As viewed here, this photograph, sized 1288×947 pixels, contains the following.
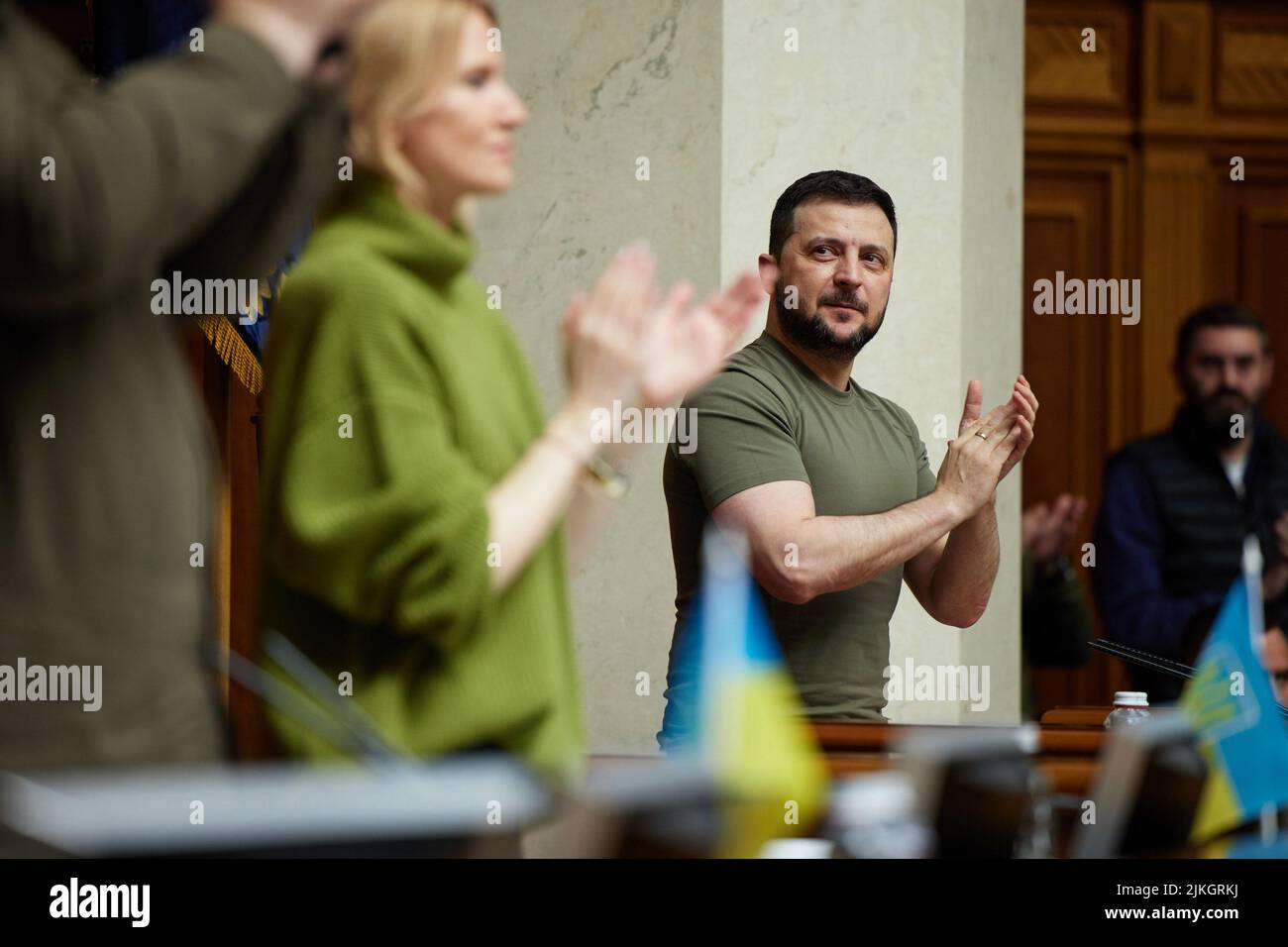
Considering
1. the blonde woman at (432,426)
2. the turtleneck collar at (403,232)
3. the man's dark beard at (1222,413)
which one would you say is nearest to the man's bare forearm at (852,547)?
the blonde woman at (432,426)

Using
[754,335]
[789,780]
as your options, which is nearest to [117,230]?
[789,780]

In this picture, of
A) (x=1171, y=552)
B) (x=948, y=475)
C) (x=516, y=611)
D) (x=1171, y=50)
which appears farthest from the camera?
(x=1171, y=50)

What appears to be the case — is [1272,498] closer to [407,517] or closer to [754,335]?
[754,335]

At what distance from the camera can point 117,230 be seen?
1.08 meters

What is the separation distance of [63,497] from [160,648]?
114 millimetres

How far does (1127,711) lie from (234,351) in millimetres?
1375

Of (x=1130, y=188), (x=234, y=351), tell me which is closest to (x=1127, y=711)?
(x=234, y=351)

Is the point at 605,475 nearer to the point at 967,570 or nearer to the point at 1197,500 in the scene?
the point at 967,570

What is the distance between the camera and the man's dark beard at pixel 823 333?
8.50 feet

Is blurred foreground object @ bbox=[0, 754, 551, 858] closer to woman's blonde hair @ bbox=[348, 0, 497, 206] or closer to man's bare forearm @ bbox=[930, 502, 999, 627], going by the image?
woman's blonde hair @ bbox=[348, 0, 497, 206]

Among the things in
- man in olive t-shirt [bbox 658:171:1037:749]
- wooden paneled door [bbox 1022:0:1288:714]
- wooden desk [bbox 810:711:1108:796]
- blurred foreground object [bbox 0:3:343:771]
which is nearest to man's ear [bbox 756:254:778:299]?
man in olive t-shirt [bbox 658:171:1037:749]

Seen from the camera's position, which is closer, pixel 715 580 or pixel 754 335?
pixel 715 580

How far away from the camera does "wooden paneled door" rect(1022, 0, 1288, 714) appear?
4988mm
